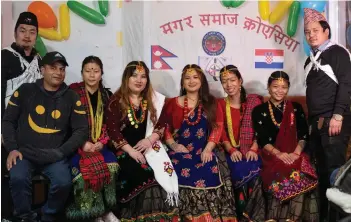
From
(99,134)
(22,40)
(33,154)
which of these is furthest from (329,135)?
(22,40)

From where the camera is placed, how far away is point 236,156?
11.1 ft

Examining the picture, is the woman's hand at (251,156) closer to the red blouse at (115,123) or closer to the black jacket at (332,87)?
the black jacket at (332,87)

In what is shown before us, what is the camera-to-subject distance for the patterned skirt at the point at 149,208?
3.13 m

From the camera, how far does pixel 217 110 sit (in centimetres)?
353

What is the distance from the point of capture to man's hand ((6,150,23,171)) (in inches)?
120

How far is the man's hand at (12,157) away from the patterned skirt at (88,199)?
352 mm

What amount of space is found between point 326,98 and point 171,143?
115 centimetres

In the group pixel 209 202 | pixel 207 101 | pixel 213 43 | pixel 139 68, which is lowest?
pixel 209 202

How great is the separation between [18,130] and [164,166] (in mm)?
1037

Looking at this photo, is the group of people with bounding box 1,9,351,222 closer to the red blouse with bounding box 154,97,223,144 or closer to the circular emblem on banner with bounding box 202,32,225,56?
the red blouse with bounding box 154,97,223,144

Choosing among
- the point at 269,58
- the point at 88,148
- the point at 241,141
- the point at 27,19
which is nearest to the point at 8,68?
the point at 27,19

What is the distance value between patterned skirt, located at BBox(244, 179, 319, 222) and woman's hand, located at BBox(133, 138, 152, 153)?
0.81 meters

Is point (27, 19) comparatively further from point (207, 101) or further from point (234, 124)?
point (234, 124)

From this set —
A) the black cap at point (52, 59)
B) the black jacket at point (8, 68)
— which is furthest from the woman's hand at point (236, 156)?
the black jacket at point (8, 68)
